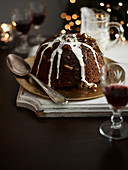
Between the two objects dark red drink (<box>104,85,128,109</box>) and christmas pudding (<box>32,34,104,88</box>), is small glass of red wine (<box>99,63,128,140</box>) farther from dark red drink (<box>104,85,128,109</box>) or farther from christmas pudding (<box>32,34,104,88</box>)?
christmas pudding (<box>32,34,104,88</box>)

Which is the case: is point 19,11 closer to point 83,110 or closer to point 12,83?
point 12,83

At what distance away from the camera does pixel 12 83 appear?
1382 millimetres

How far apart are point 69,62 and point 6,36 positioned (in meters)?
0.79

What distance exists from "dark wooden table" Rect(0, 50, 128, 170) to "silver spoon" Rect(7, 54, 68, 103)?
9 centimetres

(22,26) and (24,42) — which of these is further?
(24,42)

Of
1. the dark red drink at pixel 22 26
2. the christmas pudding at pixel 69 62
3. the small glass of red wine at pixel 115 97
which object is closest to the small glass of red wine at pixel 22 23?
the dark red drink at pixel 22 26

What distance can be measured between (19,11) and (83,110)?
3.42 feet

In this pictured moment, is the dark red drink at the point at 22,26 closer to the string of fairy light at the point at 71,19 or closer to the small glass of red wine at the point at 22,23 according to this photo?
the small glass of red wine at the point at 22,23

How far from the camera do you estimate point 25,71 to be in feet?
4.37

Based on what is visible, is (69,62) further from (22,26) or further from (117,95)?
(22,26)

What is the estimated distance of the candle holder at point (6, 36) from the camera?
1.84 metres

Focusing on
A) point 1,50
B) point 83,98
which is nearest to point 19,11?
point 1,50

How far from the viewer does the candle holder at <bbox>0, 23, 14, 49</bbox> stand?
1844 mm

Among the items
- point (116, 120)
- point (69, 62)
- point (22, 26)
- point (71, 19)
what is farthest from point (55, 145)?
point (71, 19)
